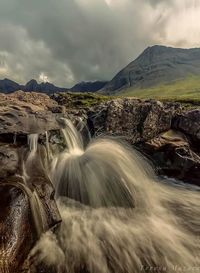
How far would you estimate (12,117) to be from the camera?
2661 centimetres

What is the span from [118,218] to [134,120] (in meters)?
16.3

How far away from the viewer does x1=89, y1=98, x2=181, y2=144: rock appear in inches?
1189

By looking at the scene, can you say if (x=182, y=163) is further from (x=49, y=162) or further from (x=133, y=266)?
(x=133, y=266)

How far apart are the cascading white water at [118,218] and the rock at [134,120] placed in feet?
14.3

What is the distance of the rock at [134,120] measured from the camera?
30.2m

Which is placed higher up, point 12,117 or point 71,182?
point 12,117

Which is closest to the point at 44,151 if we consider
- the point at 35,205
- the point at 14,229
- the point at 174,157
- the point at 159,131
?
the point at 35,205

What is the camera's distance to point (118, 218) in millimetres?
17453

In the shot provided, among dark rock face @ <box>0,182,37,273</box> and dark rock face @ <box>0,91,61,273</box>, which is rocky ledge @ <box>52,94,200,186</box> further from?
dark rock face @ <box>0,182,37,273</box>

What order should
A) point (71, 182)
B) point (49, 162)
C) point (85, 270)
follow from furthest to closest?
point (49, 162) < point (71, 182) < point (85, 270)

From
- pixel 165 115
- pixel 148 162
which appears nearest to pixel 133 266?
pixel 148 162

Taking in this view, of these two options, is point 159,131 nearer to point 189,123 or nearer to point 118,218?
point 189,123

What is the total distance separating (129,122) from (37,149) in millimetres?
12742

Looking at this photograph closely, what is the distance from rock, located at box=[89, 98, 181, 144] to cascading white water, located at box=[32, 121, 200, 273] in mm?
4344
